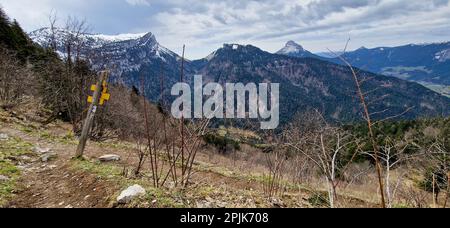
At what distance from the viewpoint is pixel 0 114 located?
15.9 meters

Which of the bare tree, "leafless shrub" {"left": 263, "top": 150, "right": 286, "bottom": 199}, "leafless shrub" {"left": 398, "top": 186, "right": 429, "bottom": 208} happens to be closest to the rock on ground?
"leafless shrub" {"left": 263, "top": 150, "right": 286, "bottom": 199}

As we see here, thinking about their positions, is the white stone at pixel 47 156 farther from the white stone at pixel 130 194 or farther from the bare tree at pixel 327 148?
the bare tree at pixel 327 148

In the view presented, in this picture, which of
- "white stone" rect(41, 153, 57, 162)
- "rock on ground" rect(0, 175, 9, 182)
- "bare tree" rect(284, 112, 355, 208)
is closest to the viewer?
"bare tree" rect(284, 112, 355, 208)

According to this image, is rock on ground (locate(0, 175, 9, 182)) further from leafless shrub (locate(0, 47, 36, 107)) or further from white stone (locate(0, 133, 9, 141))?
leafless shrub (locate(0, 47, 36, 107))

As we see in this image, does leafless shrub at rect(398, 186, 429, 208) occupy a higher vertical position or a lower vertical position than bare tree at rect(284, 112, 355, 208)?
lower

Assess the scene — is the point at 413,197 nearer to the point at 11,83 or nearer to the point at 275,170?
the point at 275,170

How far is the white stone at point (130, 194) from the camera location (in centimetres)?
510

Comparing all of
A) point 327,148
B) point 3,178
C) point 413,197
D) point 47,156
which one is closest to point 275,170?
point 327,148

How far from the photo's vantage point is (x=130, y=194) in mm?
5172

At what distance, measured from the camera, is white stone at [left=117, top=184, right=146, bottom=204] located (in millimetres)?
5102

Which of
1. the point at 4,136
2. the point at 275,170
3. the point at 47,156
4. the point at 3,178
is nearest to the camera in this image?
the point at 275,170
